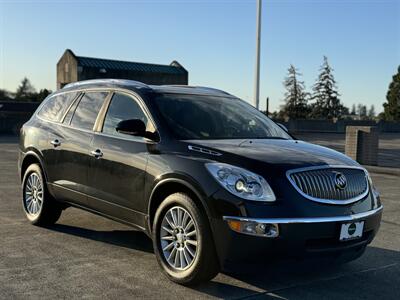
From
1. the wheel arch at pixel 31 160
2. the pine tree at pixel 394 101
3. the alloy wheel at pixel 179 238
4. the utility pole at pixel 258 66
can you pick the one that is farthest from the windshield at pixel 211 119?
the pine tree at pixel 394 101

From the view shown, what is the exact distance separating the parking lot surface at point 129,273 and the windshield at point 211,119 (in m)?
1.37

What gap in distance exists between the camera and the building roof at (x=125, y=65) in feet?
194

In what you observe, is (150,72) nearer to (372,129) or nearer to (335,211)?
(372,129)

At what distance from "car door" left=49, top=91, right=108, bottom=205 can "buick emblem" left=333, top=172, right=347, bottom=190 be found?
8.81 ft

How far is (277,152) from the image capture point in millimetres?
4598

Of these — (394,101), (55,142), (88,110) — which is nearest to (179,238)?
(88,110)

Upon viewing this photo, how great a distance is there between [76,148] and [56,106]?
1.18 m

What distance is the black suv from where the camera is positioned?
13.4 feet

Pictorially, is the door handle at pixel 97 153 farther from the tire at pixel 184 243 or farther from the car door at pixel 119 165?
the tire at pixel 184 243

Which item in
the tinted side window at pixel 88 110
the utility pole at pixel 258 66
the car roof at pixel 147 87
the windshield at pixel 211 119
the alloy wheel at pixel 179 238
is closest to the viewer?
the alloy wheel at pixel 179 238

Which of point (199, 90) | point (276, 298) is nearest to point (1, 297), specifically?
point (276, 298)

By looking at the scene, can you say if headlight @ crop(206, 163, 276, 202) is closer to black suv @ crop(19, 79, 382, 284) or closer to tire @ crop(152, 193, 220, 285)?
black suv @ crop(19, 79, 382, 284)

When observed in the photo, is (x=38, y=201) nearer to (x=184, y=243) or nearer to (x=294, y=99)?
(x=184, y=243)

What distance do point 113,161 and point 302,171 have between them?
6.62 ft
